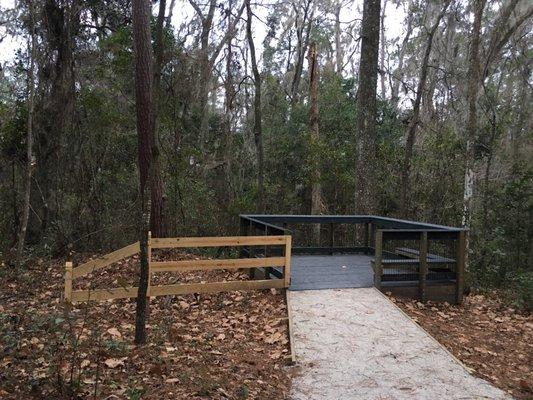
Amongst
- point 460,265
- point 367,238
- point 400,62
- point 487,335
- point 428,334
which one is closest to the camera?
point 428,334

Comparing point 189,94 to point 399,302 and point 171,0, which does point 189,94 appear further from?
point 399,302

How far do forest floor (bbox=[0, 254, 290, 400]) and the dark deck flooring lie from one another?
0.67m

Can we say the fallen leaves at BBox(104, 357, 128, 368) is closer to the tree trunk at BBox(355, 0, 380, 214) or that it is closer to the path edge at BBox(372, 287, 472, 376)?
the path edge at BBox(372, 287, 472, 376)

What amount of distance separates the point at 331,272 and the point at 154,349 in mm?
4113

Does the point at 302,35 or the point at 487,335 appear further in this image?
the point at 302,35

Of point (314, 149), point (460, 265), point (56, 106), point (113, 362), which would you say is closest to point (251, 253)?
point (460, 265)

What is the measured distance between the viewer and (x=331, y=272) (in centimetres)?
893

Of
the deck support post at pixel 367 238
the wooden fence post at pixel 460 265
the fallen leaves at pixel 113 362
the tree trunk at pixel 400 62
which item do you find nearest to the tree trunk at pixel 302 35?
the tree trunk at pixel 400 62

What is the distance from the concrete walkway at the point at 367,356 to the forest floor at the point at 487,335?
33cm

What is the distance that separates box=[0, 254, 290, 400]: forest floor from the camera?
14.8 feet

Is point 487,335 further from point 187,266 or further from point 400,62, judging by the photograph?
point 400,62

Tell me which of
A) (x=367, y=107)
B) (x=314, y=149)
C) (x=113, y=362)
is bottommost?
(x=113, y=362)

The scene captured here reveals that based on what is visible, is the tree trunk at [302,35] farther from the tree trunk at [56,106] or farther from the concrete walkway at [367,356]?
the concrete walkway at [367,356]

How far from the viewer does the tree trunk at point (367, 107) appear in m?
12.3
